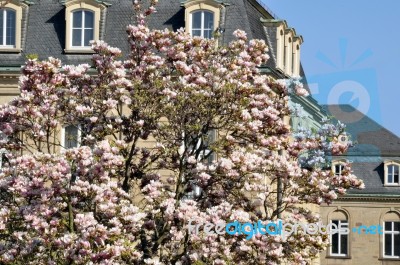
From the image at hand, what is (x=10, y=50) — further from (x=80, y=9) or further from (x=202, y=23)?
(x=202, y=23)

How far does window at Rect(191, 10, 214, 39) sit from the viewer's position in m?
38.9

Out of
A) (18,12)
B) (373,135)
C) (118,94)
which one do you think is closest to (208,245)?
(118,94)

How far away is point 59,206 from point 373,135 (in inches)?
2242

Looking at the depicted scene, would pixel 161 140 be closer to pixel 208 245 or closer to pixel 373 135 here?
pixel 208 245

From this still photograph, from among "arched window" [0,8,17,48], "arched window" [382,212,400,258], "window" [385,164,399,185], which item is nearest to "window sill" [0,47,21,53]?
"arched window" [0,8,17,48]

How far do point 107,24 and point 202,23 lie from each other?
3291 millimetres

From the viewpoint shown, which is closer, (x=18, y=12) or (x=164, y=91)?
(x=164, y=91)

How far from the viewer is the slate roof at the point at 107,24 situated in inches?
1545

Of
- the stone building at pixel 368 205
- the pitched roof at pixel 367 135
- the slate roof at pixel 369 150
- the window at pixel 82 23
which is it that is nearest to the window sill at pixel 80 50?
the window at pixel 82 23

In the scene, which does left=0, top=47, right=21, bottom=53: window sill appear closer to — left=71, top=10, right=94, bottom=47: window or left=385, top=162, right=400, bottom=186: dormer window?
left=71, top=10, right=94, bottom=47: window

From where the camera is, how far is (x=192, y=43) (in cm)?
2784

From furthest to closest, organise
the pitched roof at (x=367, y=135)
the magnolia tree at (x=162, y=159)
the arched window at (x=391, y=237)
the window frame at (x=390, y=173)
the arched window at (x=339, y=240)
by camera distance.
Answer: the arched window at (x=391, y=237)
the arched window at (x=339, y=240)
the window frame at (x=390, y=173)
the pitched roof at (x=367, y=135)
the magnolia tree at (x=162, y=159)

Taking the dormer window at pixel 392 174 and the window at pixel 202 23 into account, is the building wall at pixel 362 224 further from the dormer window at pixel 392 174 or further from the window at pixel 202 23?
the window at pixel 202 23

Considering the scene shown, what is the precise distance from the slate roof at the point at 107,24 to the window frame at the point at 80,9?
208 mm
